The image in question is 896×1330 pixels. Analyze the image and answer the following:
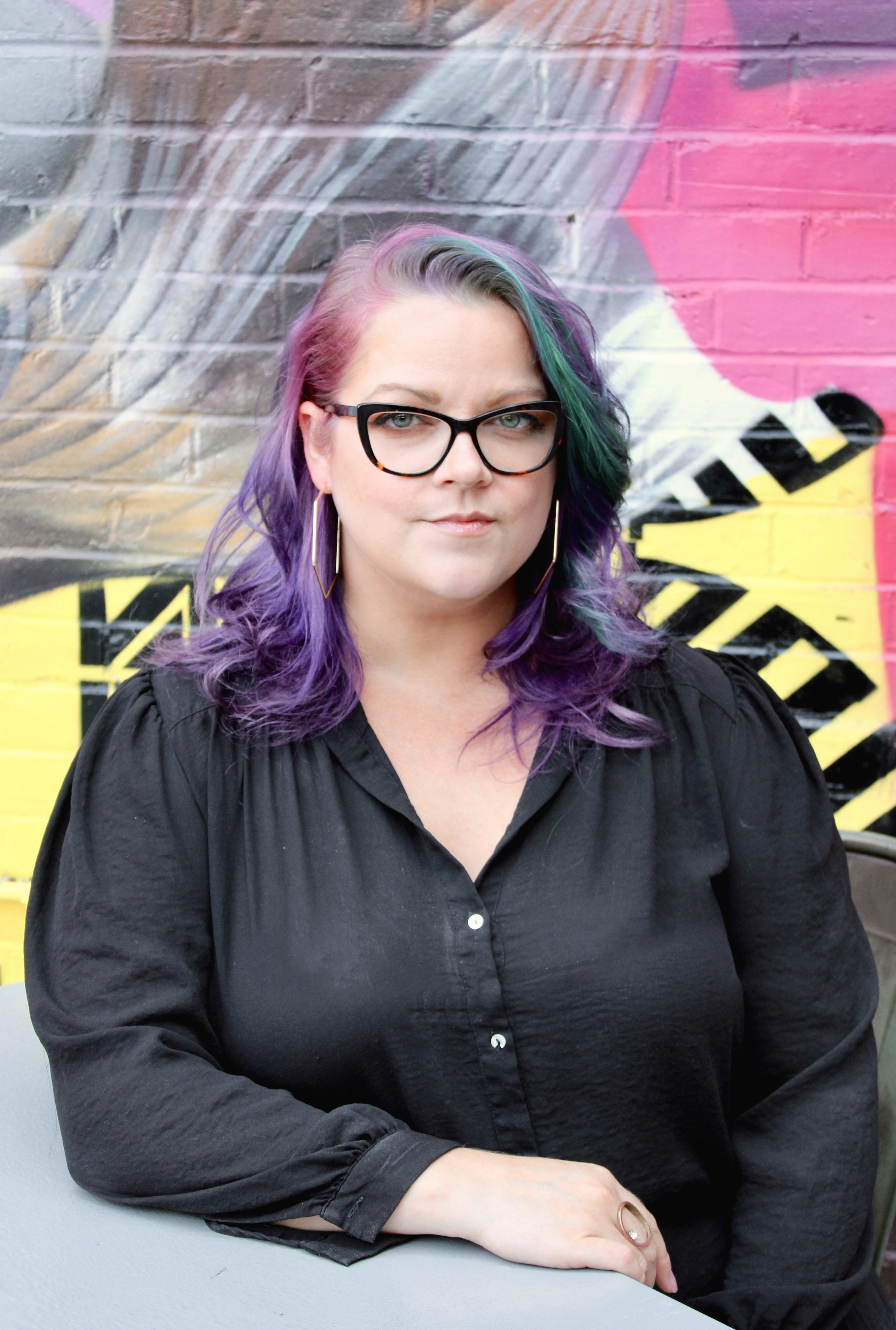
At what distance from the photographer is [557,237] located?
2.01m

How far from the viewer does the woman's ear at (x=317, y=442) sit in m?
1.48

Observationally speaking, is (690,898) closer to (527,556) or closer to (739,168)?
(527,556)

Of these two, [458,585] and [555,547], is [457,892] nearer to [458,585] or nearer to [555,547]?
[458,585]

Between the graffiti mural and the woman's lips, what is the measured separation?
0.79 m

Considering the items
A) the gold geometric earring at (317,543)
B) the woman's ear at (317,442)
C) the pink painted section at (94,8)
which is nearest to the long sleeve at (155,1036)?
the gold geometric earring at (317,543)

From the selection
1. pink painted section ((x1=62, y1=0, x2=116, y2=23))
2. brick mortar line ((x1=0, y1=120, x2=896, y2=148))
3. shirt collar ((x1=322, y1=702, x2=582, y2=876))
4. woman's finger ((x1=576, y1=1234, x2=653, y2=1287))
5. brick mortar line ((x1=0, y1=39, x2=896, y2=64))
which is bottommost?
woman's finger ((x1=576, y1=1234, x2=653, y2=1287))

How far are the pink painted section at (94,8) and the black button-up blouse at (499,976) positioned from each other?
1.39 m

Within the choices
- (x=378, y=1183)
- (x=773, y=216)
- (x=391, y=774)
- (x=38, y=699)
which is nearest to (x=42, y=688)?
(x=38, y=699)

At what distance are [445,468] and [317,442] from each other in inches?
10.5

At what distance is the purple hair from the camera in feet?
4.65

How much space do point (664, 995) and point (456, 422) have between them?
0.73m

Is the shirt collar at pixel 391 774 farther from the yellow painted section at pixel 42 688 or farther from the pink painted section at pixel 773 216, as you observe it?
the pink painted section at pixel 773 216

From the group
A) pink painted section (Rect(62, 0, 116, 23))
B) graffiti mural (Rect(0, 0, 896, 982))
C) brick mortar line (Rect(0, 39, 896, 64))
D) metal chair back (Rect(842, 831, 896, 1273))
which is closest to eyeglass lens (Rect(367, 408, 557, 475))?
graffiti mural (Rect(0, 0, 896, 982))

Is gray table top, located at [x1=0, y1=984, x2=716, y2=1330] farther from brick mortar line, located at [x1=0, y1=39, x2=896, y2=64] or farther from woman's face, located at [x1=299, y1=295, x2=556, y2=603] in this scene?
brick mortar line, located at [x1=0, y1=39, x2=896, y2=64]
